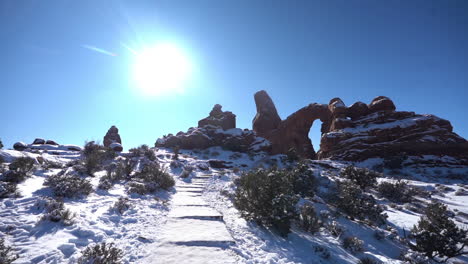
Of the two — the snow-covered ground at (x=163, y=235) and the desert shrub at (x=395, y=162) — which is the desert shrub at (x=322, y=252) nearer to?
the snow-covered ground at (x=163, y=235)

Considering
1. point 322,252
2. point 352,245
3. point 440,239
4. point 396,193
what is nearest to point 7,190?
point 322,252

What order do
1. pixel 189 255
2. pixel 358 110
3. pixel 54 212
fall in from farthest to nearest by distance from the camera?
pixel 358 110 → pixel 54 212 → pixel 189 255

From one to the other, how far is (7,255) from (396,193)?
15.2m

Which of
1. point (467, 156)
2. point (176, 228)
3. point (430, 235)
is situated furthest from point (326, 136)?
point (176, 228)

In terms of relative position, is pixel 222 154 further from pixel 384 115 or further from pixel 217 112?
pixel 384 115

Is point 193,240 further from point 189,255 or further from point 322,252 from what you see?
point 322,252

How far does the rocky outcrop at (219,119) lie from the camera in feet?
142

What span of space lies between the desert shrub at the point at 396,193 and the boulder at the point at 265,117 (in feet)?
118

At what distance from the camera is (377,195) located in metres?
10.8

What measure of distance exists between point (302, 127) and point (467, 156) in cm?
2325

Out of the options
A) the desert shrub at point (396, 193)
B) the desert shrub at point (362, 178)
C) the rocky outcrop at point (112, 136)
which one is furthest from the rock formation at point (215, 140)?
the desert shrub at point (396, 193)

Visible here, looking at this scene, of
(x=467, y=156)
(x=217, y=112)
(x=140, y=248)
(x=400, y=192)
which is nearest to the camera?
(x=140, y=248)

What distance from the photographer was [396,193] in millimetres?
10555

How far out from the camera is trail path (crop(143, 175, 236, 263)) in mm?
3203
